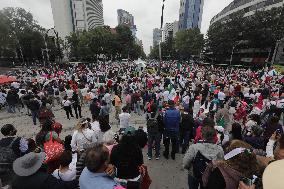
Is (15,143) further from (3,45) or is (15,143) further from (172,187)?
(3,45)

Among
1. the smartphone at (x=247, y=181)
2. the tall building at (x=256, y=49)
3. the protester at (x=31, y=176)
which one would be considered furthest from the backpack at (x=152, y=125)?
the tall building at (x=256, y=49)

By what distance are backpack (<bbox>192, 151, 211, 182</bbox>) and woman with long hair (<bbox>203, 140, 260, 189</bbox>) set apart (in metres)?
0.59

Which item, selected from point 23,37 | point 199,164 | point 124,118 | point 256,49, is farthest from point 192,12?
point 199,164

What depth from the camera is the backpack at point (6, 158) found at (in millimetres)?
4409

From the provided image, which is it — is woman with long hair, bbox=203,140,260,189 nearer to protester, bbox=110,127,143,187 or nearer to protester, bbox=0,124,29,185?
protester, bbox=110,127,143,187

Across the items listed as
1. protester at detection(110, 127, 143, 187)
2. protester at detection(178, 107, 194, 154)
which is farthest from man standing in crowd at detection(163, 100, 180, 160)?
protester at detection(110, 127, 143, 187)

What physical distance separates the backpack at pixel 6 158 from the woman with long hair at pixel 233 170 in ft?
12.2

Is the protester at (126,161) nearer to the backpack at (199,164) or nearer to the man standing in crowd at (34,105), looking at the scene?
the backpack at (199,164)

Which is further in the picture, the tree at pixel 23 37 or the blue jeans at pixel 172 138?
the tree at pixel 23 37

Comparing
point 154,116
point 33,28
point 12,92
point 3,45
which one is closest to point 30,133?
point 12,92

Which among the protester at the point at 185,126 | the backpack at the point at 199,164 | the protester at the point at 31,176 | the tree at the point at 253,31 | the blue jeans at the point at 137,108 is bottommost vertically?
the blue jeans at the point at 137,108

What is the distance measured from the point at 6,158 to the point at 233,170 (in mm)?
4125

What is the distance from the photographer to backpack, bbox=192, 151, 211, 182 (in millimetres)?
3896

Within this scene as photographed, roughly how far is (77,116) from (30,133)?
286 cm
